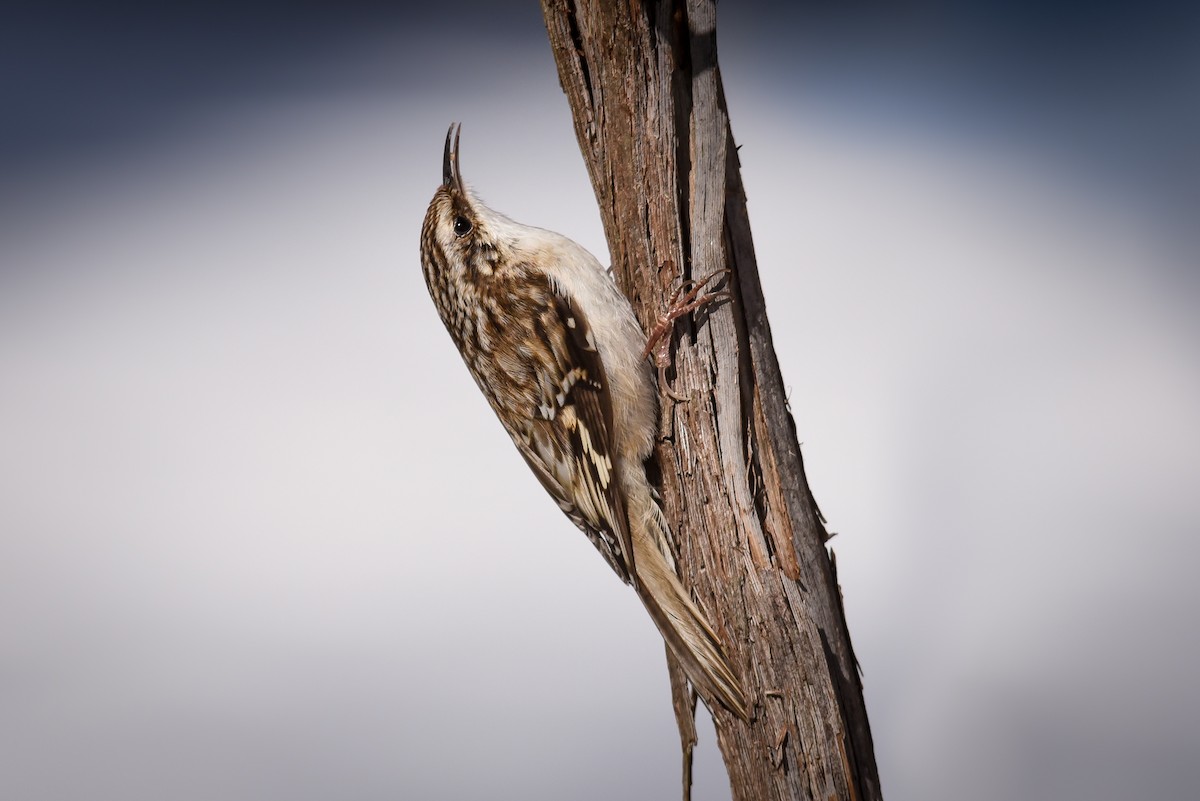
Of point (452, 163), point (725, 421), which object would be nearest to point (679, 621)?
point (725, 421)

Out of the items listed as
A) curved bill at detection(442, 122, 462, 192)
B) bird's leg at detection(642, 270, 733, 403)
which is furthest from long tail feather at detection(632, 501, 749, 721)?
curved bill at detection(442, 122, 462, 192)

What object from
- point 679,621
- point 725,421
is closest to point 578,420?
point 725,421

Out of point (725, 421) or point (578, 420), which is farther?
point (578, 420)

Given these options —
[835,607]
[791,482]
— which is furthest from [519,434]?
[835,607]

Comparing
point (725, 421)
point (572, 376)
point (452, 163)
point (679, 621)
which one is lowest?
point (679, 621)

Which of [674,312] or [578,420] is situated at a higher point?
[674,312]

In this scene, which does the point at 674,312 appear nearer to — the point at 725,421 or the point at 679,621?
the point at 725,421

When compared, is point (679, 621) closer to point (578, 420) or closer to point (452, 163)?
point (578, 420)

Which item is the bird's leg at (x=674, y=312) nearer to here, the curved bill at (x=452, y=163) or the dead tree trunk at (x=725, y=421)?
the dead tree trunk at (x=725, y=421)
